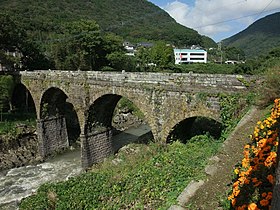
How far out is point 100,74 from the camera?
53.8 feet

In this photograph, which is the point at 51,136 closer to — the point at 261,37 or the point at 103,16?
the point at 103,16

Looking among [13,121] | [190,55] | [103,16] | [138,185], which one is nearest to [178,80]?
[138,185]

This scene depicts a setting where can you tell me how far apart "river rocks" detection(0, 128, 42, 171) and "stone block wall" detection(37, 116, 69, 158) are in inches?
32.6

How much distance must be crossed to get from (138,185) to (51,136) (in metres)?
18.2

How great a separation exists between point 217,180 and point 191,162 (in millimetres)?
1933

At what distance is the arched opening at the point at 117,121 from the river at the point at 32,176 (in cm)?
255

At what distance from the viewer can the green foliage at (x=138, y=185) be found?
6676mm

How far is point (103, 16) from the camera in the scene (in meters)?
Result: 113

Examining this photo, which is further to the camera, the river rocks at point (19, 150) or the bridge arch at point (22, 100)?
the bridge arch at point (22, 100)

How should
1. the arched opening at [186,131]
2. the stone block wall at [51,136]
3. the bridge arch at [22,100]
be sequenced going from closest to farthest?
the arched opening at [186,131]
the stone block wall at [51,136]
the bridge arch at [22,100]

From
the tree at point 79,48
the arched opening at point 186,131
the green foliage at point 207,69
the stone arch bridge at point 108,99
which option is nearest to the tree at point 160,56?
the green foliage at point 207,69

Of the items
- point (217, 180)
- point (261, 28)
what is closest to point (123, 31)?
point (261, 28)

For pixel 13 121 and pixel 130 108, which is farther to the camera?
pixel 130 108

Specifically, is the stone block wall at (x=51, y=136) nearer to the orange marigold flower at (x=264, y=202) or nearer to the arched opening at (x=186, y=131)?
the arched opening at (x=186, y=131)
